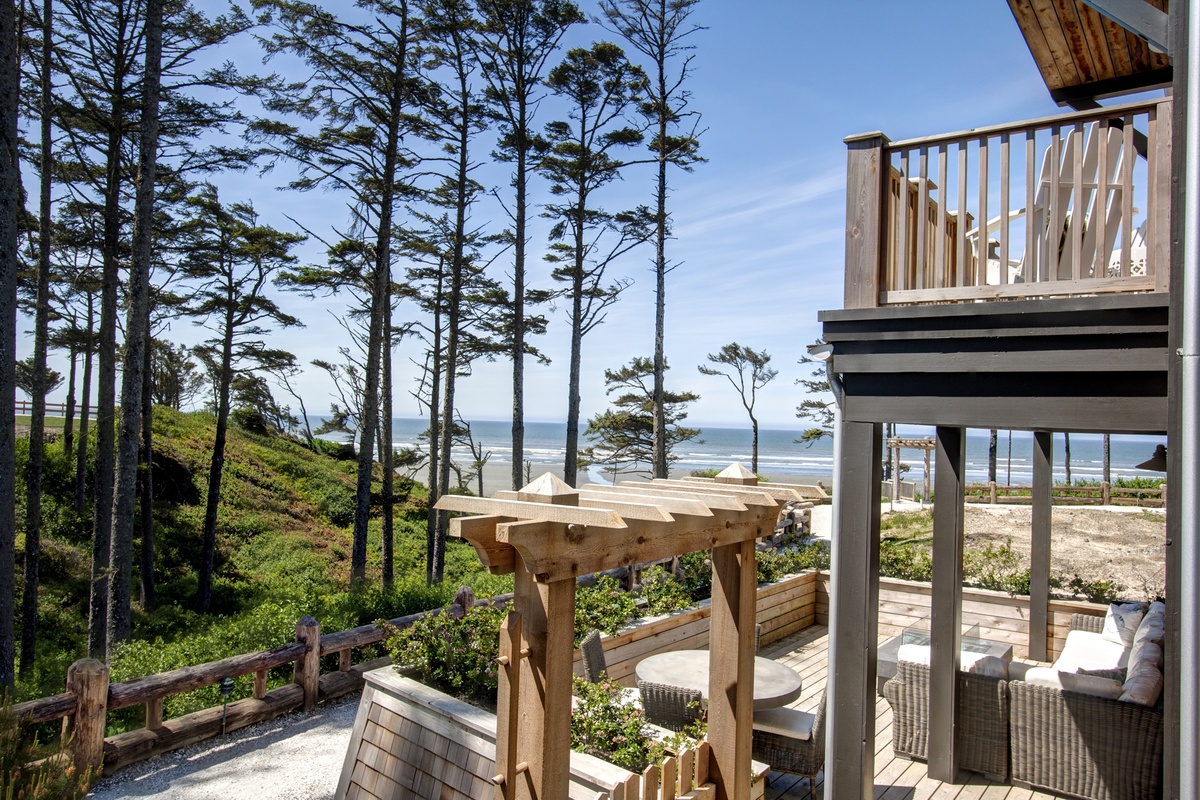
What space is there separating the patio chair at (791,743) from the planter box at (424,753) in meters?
0.22

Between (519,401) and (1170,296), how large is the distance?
11416mm

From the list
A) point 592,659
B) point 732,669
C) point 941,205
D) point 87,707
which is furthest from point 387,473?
point 941,205

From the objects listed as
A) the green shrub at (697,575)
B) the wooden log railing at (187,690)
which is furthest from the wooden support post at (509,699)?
the green shrub at (697,575)

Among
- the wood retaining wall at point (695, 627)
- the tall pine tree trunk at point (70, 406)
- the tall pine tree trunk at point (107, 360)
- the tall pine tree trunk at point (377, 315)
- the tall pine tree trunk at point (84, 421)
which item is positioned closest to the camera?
the wood retaining wall at point (695, 627)

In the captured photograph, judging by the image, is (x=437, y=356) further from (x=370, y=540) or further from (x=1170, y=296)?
(x=1170, y=296)

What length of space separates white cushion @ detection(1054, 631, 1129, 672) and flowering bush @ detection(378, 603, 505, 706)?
3729 mm

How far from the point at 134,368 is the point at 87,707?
462 centimetres

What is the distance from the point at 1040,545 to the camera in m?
5.95

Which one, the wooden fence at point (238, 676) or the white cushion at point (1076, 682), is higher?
the white cushion at point (1076, 682)

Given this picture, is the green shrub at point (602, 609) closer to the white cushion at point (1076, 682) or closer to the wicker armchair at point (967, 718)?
the wicker armchair at point (967, 718)

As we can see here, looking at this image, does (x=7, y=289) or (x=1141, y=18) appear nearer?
(x=1141, y=18)

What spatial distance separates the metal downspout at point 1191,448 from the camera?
2066 mm

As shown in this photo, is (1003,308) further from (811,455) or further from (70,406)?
(811,455)

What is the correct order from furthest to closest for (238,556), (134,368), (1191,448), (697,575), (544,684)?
(238,556) → (134,368) → (697,575) → (544,684) → (1191,448)
